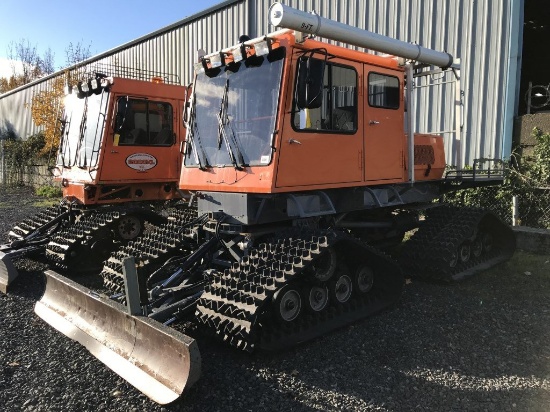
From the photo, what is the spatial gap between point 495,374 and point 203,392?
2.30 meters

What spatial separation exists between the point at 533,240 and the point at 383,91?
3.86 metres

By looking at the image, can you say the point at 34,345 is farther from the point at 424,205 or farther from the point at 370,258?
the point at 424,205

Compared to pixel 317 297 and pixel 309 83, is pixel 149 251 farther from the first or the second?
pixel 309 83

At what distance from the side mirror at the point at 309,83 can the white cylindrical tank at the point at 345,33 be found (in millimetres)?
329

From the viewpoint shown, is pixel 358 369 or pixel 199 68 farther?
pixel 199 68

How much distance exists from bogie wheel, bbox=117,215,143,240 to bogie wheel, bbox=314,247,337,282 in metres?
3.88

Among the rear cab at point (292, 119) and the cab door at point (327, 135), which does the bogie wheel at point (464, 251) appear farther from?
the cab door at point (327, 135)

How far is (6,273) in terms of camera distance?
6.20 metres

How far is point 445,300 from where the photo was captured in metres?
5.48

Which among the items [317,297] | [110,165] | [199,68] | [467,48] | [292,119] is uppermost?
[467,48]

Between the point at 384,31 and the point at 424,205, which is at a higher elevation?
the point at 384,31

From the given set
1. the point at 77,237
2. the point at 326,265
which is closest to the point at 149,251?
the point at 77,237

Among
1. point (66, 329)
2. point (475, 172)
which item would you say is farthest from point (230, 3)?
point (66, 329)

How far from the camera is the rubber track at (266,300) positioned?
380 centimetres
